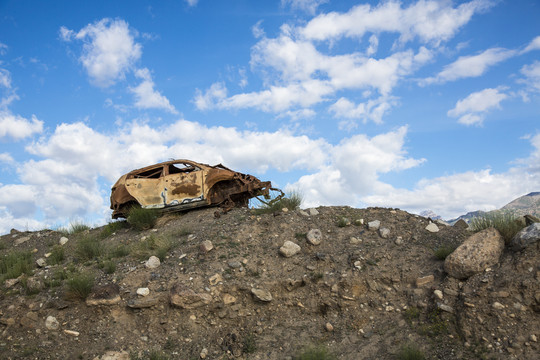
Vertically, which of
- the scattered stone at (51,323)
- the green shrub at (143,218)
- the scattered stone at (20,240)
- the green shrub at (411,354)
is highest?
the scattered stone at (20,240)

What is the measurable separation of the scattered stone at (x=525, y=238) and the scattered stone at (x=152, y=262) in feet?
21.5

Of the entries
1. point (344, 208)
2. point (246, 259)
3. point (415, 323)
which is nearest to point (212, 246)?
point (246, 259)

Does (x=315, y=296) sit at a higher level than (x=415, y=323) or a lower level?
higher

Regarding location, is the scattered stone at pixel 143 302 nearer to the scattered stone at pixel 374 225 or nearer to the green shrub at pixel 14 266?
the green shrub at pixel 14 266

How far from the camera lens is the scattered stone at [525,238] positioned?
21.5ft

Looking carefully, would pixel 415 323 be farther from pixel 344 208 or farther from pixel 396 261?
pixel 344 208

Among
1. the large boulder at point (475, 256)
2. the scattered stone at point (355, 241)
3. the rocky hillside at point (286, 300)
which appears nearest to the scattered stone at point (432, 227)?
the rocky hillside at point (286, 300)

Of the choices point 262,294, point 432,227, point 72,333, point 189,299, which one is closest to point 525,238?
point 432,227

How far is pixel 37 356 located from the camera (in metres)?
6.34

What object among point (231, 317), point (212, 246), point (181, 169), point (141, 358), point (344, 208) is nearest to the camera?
point (141, 358)

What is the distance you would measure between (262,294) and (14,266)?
567 centimetres

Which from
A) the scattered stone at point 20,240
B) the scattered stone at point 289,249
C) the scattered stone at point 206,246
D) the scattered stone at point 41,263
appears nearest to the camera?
the scattered stone at point 289,249

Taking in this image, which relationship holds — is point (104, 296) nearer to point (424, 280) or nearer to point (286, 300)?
point (286, 300)

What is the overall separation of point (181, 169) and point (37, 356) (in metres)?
6.50
